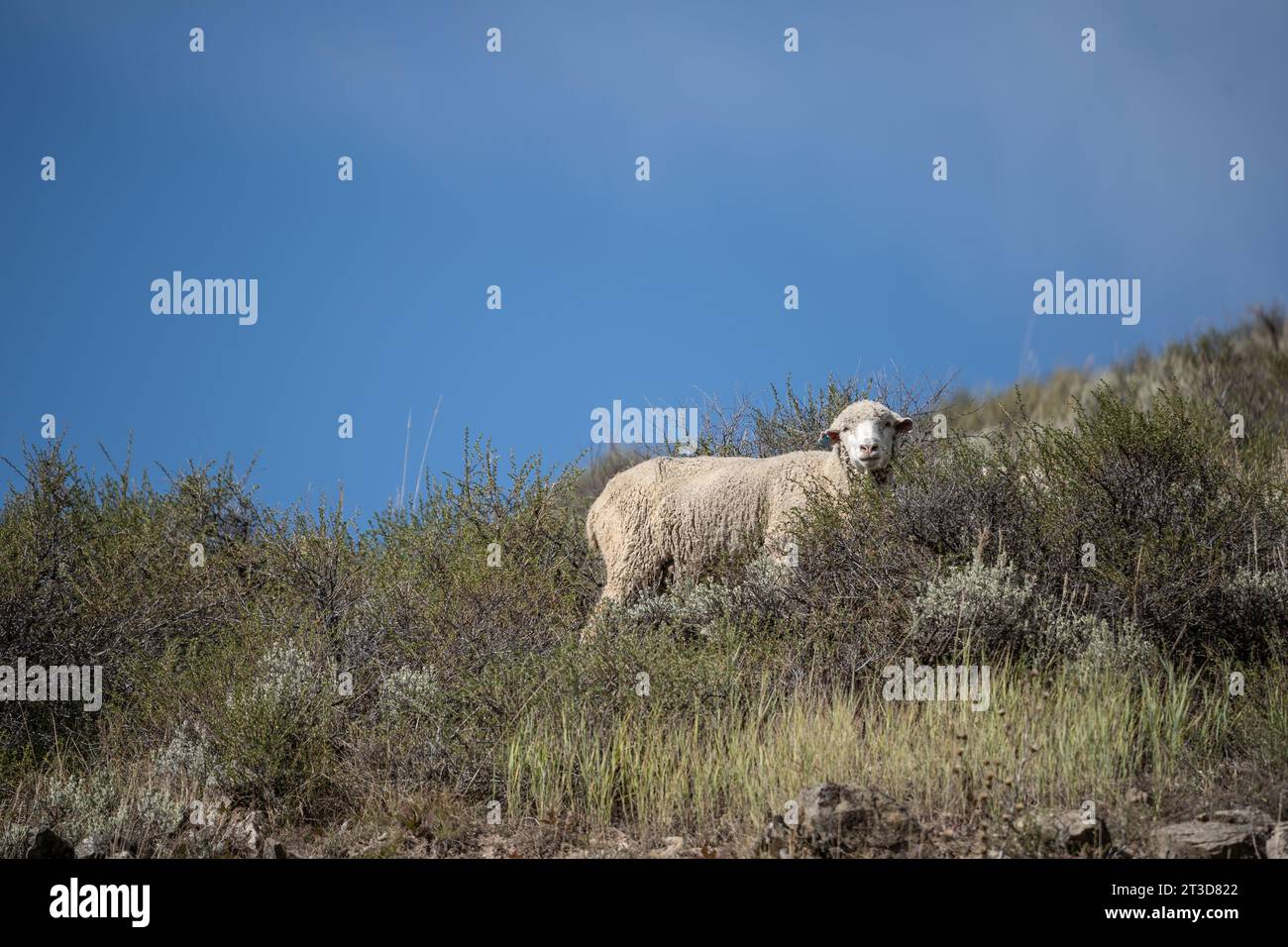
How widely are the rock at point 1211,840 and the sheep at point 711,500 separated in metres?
4.32

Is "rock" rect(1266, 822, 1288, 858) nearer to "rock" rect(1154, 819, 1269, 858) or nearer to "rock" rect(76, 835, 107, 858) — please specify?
"rock" rect(1154, 819, 1269, 858)

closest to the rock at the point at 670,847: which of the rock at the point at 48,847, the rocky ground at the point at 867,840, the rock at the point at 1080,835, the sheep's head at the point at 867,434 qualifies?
the rocky ground at the point at 867,840

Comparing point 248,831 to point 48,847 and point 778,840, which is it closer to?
point 48,847

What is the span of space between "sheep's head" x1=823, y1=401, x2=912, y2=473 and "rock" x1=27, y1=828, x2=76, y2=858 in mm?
6467

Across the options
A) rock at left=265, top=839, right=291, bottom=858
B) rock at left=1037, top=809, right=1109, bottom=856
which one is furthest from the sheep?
rock at left=265, top=839, right=291, bottom=858

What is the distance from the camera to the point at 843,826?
236 inches

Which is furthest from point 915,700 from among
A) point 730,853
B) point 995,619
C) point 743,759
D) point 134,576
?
point 134,576

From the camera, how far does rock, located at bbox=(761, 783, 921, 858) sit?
5.97 meters

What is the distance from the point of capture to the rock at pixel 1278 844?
5.70 m

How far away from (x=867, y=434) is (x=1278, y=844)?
4755 millimetres

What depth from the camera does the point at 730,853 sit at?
636cm

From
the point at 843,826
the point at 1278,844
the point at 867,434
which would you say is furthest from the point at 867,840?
the point at 867,434

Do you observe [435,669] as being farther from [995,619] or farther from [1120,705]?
[1120,705]
